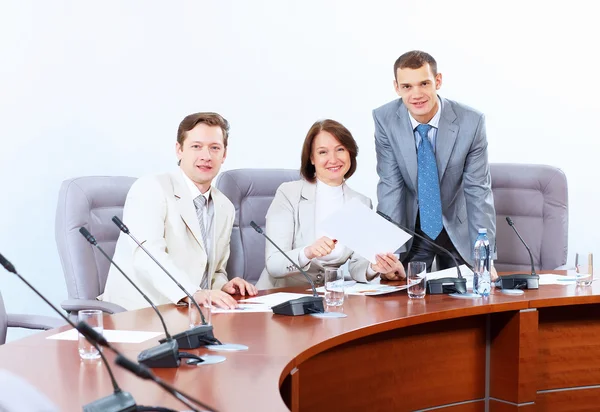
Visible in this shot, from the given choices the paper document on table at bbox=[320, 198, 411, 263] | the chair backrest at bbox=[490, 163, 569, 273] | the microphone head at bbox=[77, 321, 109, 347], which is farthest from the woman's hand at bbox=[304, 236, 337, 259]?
the microphone head at bbox=[77, 321, 109, 347]

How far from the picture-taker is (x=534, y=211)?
368cm

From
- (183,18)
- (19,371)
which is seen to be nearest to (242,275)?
(183,18)

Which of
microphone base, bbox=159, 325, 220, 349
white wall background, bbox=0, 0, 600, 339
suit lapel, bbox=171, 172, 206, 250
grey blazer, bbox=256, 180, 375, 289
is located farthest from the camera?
white wall background, bbox=0, 0, 600, 339

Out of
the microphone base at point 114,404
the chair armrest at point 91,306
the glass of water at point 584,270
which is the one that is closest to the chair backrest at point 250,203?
the chair armrest at point 91,306

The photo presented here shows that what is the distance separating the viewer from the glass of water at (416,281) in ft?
8.25

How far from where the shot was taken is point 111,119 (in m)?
3.67

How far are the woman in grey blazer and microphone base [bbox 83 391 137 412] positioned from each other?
1674 millimetres

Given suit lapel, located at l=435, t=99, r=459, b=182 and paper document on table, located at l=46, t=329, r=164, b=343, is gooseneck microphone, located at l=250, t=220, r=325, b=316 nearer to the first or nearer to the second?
paper document on table, located at l=46, t=329, r=164, b=343

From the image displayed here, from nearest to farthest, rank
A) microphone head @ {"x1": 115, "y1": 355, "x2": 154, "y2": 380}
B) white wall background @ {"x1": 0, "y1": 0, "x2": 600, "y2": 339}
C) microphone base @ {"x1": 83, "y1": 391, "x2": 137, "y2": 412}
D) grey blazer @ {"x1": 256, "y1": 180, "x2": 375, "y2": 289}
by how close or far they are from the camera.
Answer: microphone head @ {"x1": 115, "y1": 355, "x2": 154, "y2": 380}
microphone base @ {"x1": 83, "y1": 391, "x2": 137, "y2": 412}
grey blazer @ {"x1": 256, "y1": 180, "x2": 375, "y2": 289}
white wall background @ {"x1": 0, "y1": 0, "x2": 600, "y2": 339}

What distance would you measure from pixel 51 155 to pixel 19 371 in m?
2.10

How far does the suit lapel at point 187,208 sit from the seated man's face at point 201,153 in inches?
2.7

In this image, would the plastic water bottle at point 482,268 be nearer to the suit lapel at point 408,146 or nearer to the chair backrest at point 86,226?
the suit lapel at point 408,146

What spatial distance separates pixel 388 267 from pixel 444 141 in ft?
2.09

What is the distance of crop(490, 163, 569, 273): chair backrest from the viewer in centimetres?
364
